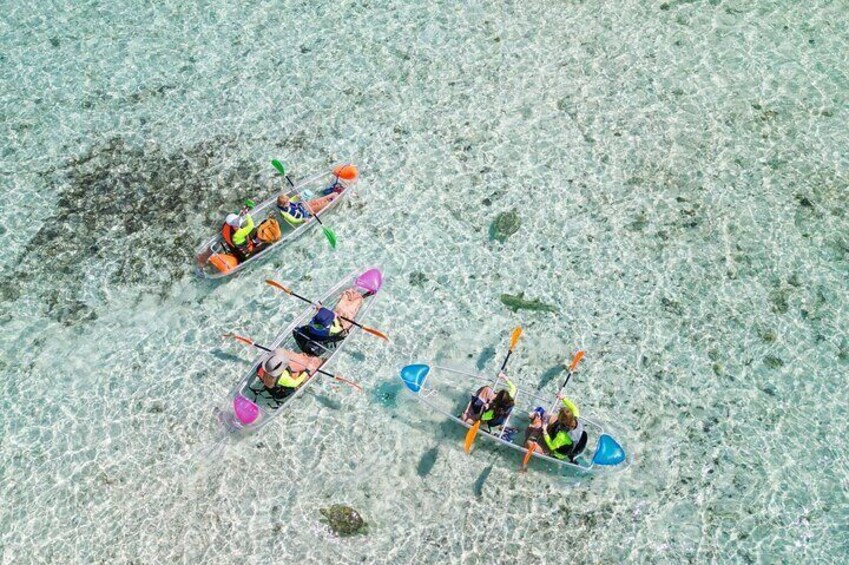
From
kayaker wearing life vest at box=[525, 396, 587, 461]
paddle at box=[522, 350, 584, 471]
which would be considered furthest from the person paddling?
paddle at box=[522, 350, 584, 471]

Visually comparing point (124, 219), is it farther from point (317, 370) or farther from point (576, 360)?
point (576, 360)

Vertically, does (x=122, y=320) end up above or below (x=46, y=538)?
above

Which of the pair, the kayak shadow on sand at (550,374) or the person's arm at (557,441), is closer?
the person's arm at (557,441)

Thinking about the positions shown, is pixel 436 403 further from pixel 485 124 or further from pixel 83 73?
pixel 83 73

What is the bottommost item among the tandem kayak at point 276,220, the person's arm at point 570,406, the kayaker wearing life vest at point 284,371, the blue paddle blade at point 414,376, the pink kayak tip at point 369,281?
the person's arm at point 570,406

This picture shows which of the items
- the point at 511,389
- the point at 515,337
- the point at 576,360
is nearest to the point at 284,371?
the point at 511,389

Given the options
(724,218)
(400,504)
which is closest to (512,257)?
(724,218)

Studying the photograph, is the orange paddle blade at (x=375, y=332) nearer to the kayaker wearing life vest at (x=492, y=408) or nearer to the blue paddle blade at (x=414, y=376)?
the blue paddle blade at (x=414, y=376)

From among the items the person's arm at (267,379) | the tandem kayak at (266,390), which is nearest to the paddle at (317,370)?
the tandem kayak at (266,390)
